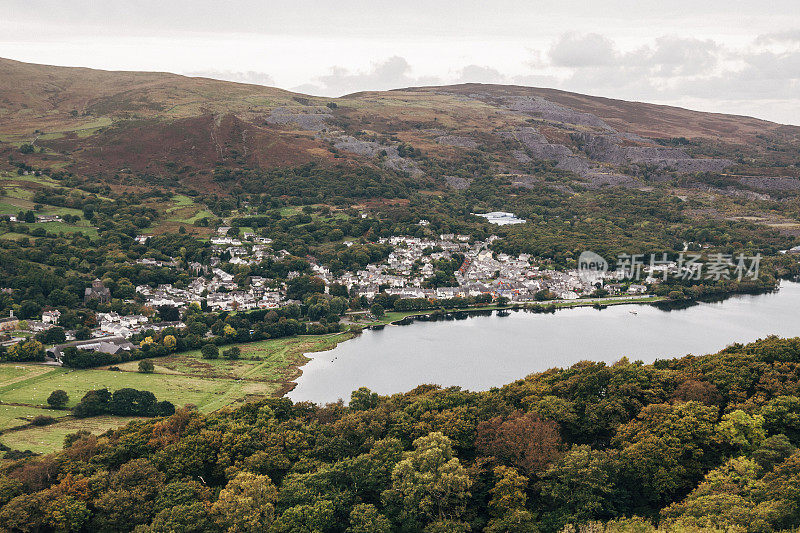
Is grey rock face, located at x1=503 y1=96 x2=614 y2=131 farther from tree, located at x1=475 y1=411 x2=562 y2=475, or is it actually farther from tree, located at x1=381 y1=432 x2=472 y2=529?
tree, located at x1=381 y1=432 x2=472 y2=529

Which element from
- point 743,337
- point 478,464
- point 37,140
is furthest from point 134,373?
point 37,140

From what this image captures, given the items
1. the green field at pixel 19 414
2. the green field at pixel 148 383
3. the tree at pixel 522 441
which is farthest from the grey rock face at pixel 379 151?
the tree at pixel 522 441

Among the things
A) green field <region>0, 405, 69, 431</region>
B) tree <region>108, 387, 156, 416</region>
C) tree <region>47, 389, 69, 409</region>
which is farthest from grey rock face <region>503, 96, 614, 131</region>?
green field <region>0, 405, 69, 431</region>

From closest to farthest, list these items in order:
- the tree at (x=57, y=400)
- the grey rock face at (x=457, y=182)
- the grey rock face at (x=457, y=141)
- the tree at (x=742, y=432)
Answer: the tree at (x=742, y=432), the tree at (x=57, y=400), the grey rock face at (x=457, y=182), the grey rock face at (x=457, y=141)

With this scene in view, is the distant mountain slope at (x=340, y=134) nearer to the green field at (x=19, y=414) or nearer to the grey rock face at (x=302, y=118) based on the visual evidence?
the grey rock face at (x=302, y=118)

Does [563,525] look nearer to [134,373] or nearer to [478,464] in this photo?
[478,464]

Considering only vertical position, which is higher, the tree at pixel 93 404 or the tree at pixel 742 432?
the tree at pixel 742 432

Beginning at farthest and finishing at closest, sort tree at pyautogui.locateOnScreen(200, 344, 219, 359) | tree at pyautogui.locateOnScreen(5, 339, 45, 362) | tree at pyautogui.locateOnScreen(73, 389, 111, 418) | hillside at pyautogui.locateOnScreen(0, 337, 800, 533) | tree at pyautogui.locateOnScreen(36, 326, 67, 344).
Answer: tree at pyautogui.locateOnScreen(36, 326, 67, 344)
tree at pyautogui.locateOnScreen(200, 344, 219, 359)
tree at pyautogui.locateOnScreen(5, 339, 45, 362)
tree at pyautogui.locateOnScreen(73, 389, 111, 418)
hillside at pyautogui.locateOnScreen(0, 337, 800, 533)
